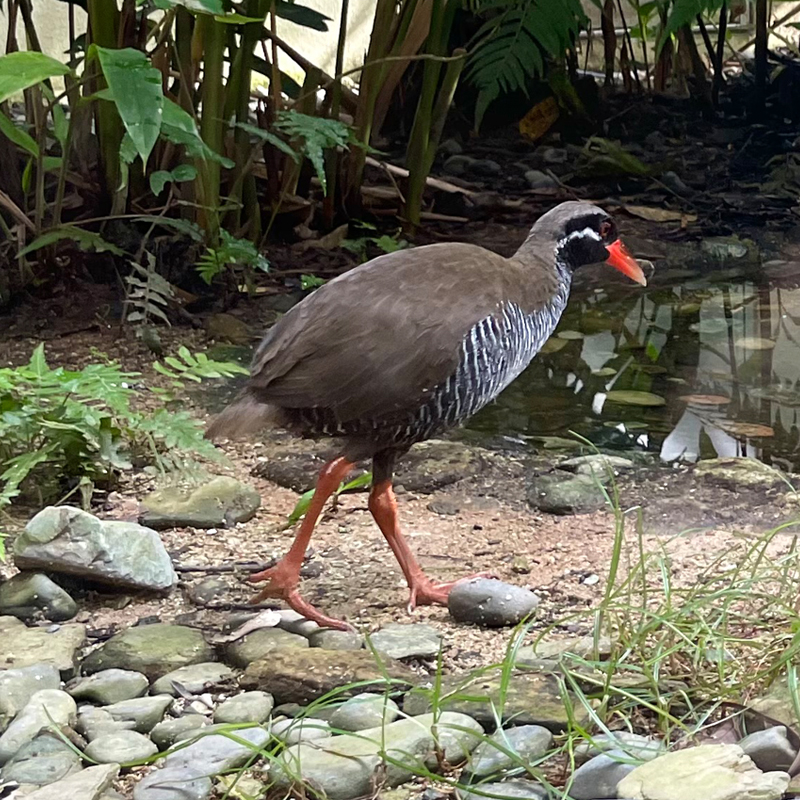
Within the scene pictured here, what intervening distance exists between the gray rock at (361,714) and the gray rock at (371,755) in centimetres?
5

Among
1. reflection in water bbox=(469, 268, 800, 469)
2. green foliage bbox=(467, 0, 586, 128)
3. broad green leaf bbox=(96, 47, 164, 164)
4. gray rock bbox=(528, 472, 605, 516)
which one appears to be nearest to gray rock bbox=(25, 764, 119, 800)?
broad green leaf bbox=(96, 47, 164, 164)

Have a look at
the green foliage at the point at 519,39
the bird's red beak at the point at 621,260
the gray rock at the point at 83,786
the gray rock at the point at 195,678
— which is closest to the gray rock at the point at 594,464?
the bird's red beak at the point at 621,260

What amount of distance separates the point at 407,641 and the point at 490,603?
0.23 m

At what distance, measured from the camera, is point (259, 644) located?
2682mm

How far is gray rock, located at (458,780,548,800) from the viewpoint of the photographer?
2.02m

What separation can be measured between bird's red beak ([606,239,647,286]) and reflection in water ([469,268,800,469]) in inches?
22.9

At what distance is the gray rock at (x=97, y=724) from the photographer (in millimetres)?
2287

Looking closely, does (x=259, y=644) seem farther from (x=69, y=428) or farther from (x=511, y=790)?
(x=69, y=428)

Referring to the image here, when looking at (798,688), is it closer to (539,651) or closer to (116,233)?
(539,651)

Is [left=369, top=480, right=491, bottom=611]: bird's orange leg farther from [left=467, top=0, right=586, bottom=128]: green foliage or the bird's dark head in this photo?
[left=467, top=0, right=586, bottom=128]: green foliage

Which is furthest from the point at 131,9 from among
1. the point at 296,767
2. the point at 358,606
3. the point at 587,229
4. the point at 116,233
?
the point at 296,767

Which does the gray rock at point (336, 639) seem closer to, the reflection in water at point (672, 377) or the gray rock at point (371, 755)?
the gray rock at point (371, 755)

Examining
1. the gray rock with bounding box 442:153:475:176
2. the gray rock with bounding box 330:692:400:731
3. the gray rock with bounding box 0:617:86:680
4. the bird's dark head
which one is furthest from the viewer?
the gray rock with bounding box 442:153:475:176

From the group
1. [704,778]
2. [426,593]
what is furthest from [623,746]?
[426,593]
